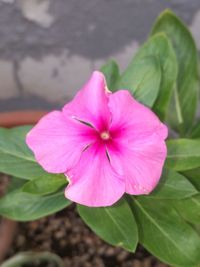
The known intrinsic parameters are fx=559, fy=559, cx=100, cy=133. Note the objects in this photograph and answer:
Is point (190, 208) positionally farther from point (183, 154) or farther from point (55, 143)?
point (55, 143)

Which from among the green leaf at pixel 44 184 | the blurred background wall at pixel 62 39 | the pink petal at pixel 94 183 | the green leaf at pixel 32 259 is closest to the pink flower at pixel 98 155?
the pink petal at pixel 94 183

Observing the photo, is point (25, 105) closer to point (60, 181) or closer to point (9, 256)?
point (9, 256)

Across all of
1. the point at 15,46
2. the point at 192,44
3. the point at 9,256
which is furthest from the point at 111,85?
the point at 15,46

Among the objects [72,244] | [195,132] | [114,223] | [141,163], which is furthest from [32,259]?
[141,163]

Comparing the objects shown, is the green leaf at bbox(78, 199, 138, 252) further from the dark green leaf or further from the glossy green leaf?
the glossy green leaf

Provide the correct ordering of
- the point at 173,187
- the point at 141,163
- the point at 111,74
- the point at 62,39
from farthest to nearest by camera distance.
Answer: the point at 62,39 < the point at 111,74 < the point at 173,187 < the point at 141,163

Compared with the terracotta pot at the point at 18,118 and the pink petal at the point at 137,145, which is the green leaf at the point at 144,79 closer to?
the pink petal at the point at 137,145

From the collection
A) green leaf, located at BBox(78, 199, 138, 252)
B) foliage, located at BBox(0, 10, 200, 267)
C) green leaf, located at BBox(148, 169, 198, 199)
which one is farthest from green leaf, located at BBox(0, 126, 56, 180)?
green leaf, located at BBox(148, 169, 198, 199)
